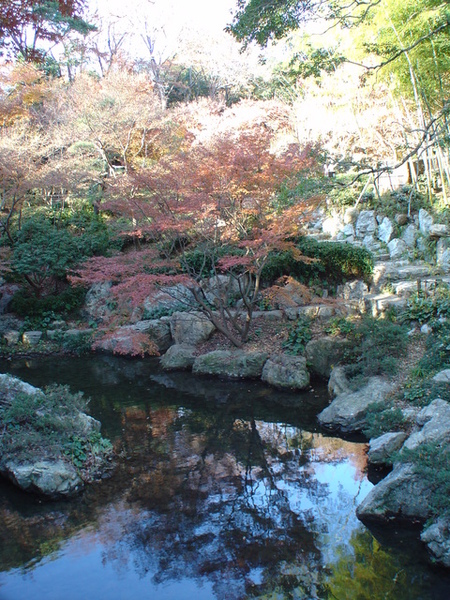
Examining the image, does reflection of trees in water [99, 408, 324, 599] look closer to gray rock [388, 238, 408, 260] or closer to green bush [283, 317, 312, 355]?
green bush [283, 317, 312, 355]

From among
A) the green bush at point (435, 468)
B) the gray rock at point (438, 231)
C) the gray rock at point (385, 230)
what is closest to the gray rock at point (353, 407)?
the green bush at point (435, 468)

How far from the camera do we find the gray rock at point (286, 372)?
7859mm

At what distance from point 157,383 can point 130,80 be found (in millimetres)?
10462

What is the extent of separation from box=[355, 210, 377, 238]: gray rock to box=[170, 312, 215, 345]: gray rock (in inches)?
199

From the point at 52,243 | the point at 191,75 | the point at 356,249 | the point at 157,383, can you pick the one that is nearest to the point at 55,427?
the point at 157,383

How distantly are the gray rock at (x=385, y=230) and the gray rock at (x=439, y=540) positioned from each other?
872 centimetres

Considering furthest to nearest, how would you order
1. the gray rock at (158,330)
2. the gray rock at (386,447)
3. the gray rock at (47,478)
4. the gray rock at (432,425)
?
the gray rock at (158,330), the gray rock at (386,447), the gray rock at (47,478), the gray rock at (432,425)

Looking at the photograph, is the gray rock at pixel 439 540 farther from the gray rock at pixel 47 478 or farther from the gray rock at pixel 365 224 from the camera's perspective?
the gray rock at pixel 365 224

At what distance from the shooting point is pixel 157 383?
8836mm

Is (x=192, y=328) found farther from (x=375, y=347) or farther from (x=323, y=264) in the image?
(x=375, y=347)

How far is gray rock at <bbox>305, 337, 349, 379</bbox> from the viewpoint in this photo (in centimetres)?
798

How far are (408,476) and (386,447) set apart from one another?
2.85ft

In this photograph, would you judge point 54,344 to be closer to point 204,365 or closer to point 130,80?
point 204,365

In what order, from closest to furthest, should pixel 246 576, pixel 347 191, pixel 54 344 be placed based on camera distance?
pixel 246 576
pixel 54 344
pixel 347 191
